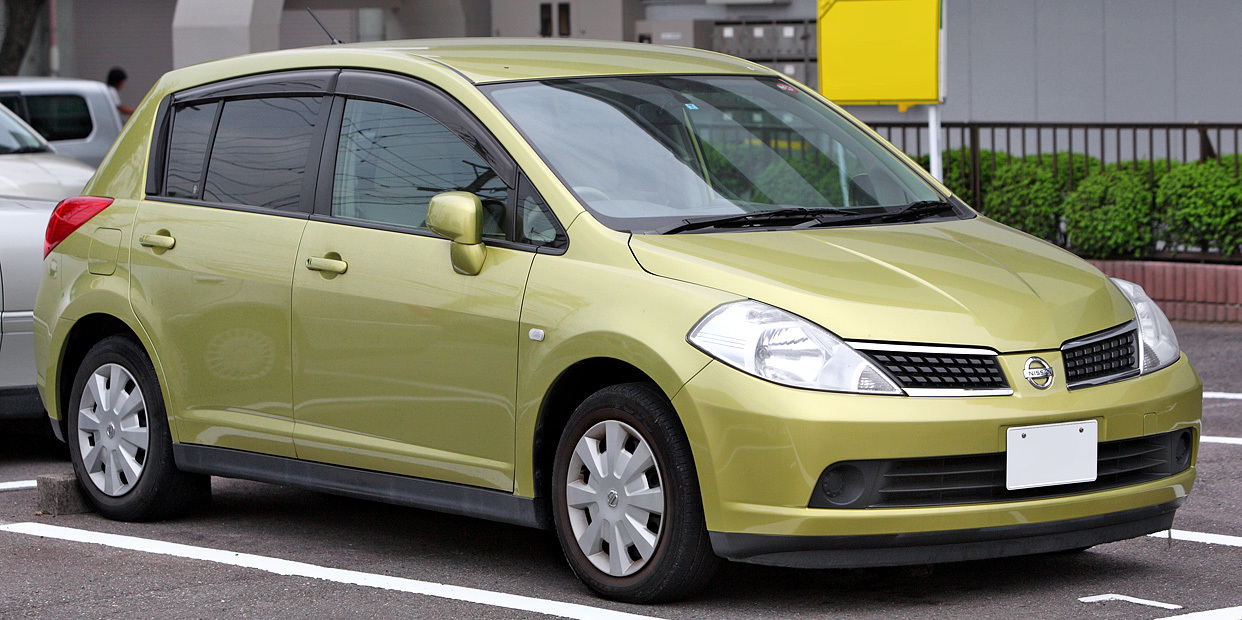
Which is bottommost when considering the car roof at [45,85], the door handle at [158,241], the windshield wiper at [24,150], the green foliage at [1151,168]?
the door handle at [158,241]

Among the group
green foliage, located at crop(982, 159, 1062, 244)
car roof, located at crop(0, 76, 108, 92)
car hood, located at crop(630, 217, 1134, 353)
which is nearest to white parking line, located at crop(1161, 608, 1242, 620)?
car hood, located at crop(630, 217, 1134, 353)

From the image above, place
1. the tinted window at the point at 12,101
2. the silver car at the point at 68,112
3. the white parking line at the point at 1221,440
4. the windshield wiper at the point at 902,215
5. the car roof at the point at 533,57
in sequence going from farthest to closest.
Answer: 1. the silver car at the point at 68,112
2. the tinted window at the point at 12,101
3. the white parking line at the point at 1221,440
4. the car roof at the point at 533,57
5. the windshield wiper at the point at 902,215

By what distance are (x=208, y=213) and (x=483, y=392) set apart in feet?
5.20

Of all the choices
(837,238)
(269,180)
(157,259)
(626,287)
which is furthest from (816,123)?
(157,259)

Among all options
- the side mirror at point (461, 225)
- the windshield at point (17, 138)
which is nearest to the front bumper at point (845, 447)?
the side mirror at point (461, 225)

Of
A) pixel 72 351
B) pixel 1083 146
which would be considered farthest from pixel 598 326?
pixel 1083 146

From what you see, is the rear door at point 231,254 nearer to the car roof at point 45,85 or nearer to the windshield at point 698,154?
the windshield at point 698,154

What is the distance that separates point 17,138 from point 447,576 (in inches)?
312

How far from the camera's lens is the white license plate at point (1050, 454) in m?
4.79

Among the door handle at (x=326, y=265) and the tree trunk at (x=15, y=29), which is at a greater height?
the tree trunk at (x=15, y=29)

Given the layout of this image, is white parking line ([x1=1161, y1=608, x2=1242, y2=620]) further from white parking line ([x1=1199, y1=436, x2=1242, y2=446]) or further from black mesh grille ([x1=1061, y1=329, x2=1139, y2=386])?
white parking line ([x1=1199, y1=436, x2=1242, y2=446])

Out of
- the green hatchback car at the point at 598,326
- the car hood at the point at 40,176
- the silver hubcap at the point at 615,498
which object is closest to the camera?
the green hatchback car at the point at 598,326

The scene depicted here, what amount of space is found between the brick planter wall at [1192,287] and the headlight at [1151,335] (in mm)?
6613

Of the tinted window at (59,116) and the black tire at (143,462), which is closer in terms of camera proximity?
the black tire at (143,462)
